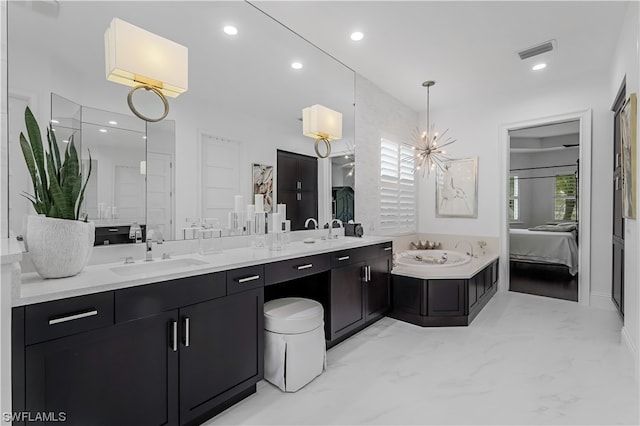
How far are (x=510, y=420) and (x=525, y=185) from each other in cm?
793

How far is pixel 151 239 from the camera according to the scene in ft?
6.95

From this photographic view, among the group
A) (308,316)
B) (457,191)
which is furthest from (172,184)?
(457,191)

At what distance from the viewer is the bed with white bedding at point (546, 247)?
5441mm

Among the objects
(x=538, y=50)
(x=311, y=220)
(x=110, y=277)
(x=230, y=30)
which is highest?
(x=538, y=50)

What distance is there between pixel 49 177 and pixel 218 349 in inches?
49.4

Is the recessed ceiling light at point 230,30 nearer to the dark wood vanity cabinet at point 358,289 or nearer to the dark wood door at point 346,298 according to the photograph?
the dark wood vanity cabinet at point 358,289

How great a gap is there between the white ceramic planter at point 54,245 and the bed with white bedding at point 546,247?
6.57m

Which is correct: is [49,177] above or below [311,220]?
above

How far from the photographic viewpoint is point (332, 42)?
321 cm

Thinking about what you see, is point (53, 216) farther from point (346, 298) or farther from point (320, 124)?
point (320, 124)

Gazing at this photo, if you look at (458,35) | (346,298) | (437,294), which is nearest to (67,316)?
(346,298)

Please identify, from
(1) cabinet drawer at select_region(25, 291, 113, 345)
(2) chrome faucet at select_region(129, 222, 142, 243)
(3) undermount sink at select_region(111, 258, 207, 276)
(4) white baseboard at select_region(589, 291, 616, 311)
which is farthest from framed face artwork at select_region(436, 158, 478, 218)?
(1) cabinet drawer at select_region(25, 291, 113, 345)

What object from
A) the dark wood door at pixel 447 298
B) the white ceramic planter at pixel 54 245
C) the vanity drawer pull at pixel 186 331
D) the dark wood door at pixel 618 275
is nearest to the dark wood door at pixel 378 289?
the dark wood door at pixel 447 298

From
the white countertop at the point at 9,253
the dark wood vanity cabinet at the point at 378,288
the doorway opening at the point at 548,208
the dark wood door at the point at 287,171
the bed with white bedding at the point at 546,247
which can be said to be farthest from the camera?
the bed with white bedding at the point at 546,247
